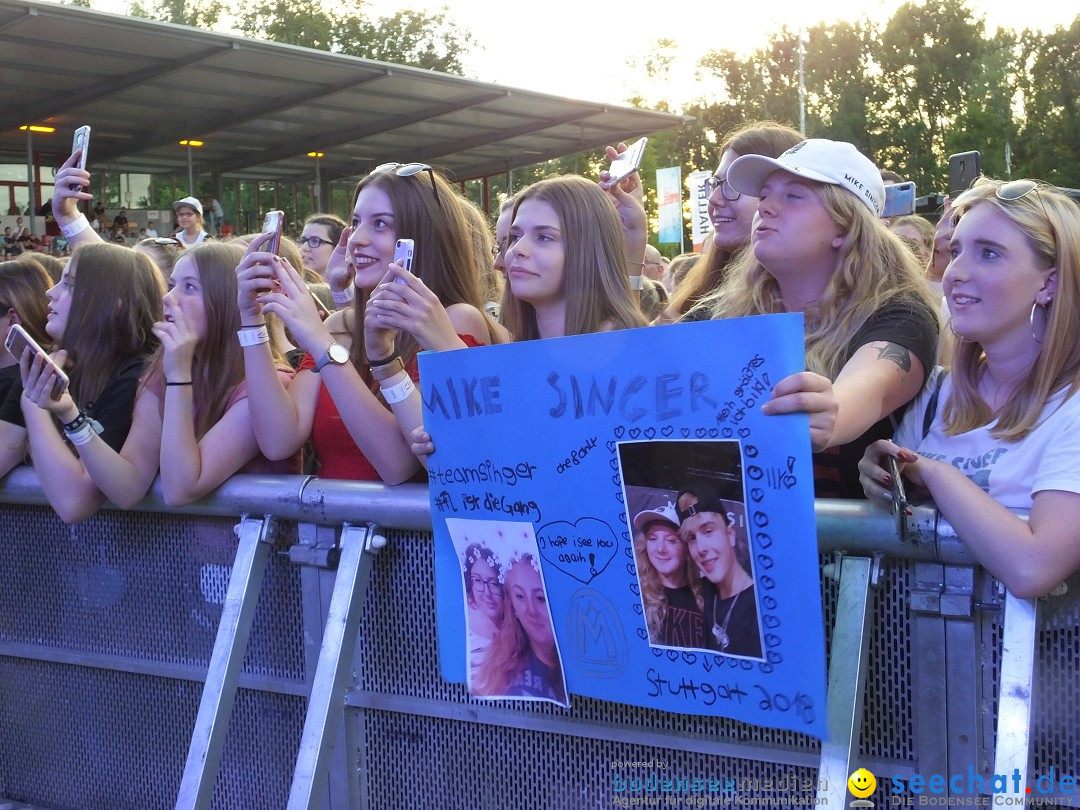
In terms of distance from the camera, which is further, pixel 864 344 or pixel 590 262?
pixel 590 262

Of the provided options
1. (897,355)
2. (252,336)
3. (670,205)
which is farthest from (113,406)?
(670,205)

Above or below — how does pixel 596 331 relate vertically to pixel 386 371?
above

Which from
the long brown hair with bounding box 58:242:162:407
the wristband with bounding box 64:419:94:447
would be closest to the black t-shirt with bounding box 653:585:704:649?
the wristband with bounding box 64:419:94:447

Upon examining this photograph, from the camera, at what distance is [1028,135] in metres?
42.5

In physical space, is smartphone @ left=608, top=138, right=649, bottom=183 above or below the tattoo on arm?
above

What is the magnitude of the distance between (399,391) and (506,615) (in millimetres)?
655

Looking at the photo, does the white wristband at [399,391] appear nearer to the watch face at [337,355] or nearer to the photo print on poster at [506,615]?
the watch face at [337,355]

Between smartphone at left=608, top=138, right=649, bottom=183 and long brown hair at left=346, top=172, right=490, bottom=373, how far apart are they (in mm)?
636

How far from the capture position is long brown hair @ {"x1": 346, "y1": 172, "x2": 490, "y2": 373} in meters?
3.20

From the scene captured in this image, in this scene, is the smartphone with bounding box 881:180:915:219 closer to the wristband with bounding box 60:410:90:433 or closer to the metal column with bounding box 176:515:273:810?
the metal column with bounding box 176:515:273:810

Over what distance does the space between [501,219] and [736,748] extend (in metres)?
2.64

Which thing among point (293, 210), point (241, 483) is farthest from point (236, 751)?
point (293, 210)

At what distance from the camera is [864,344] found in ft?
7.36

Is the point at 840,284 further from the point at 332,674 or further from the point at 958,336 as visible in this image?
the point at 332,674
